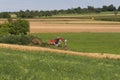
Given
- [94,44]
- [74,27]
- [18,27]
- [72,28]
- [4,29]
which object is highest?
[4,29]

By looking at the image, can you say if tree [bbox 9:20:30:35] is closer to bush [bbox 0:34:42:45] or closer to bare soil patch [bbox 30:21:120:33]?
bush [bbox 0:34:42:45]

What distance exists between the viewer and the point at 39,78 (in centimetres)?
1079

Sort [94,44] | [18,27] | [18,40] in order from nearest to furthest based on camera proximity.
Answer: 1. [18,40]
2. [94,44]
3. [18,27]

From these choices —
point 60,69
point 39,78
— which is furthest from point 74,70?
point 39,78

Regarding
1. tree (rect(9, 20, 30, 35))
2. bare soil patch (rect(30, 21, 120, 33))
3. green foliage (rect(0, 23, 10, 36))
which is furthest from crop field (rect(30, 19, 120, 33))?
green foliage (rect(0, 23, 10, 36))

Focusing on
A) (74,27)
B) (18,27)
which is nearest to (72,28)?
(74,27)

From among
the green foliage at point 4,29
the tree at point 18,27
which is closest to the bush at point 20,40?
the green foliage at point 4,29

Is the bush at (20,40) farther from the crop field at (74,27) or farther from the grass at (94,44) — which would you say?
the crop field at (74,27)

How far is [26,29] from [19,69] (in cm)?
3650

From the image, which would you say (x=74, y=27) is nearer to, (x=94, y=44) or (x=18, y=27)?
(x=18, y=27)

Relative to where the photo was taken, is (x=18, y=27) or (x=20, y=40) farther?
(x=18, y=27)

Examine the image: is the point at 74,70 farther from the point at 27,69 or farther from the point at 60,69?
the point at 27,69

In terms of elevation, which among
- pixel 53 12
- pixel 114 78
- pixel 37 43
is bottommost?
pixel 53 12

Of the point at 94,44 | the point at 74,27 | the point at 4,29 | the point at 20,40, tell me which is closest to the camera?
the point at 20,40
